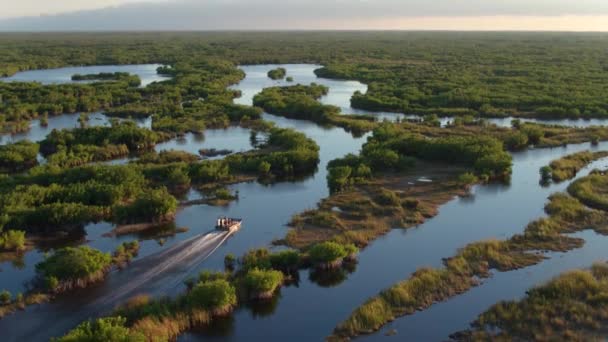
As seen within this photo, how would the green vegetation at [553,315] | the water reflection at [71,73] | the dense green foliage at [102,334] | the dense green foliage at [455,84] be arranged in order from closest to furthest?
the dense green foliage at [102,334] → the green vegetation at [553,315] → the dense green foliage at [455,84] → the water reflection at [71,73]

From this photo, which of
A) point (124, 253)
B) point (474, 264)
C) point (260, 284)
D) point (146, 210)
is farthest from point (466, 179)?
point (124, 253)

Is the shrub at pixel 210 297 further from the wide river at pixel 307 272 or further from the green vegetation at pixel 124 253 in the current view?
the green vegetation at pixel 124 253

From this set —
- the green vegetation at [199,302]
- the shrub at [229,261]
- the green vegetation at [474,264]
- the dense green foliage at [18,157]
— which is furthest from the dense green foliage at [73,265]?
the dense green foliage at [18,157]

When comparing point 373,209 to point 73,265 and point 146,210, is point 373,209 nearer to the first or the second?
point 146,210

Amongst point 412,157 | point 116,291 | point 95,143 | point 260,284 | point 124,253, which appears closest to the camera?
point 260,284

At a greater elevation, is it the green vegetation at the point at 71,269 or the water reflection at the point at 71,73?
the water reflection at the point at 71,73

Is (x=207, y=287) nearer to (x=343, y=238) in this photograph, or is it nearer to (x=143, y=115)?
(x=343, y=238)
